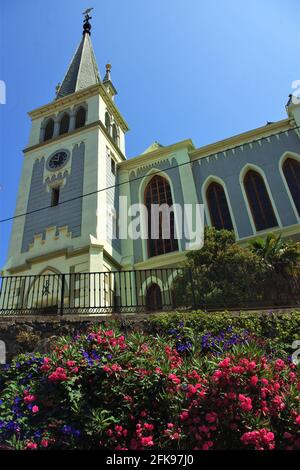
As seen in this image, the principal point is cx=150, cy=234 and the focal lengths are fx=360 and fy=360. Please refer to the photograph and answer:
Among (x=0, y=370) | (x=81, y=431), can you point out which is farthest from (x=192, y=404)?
(x=0, y=370)

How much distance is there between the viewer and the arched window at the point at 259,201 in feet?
53.9

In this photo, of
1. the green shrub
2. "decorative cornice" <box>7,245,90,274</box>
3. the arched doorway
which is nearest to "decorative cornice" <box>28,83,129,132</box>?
"decorative cornice" <box>7,245,90,274</box>

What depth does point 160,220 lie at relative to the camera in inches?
730

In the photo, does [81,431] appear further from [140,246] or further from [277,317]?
[140,246]

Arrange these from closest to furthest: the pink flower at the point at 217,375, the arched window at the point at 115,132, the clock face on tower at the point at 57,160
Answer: the pink flower at the point at 217,375
the clock face on tower at the point at 57,160
the arched window at the point at 115,132

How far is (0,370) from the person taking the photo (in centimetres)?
589

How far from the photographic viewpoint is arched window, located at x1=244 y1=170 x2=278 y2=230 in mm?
16434

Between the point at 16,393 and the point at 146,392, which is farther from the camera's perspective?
the point at 16,393

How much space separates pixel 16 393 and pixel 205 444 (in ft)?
8.78

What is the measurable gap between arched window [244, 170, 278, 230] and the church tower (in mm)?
6777

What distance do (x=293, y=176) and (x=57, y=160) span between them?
1239cm

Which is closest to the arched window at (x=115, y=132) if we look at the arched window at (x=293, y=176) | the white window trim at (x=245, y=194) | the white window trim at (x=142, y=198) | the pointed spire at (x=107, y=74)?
the pointed spire at (x=107, y=74)

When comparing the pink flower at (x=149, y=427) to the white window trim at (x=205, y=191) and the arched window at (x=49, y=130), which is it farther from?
the arched window at (x=49, y=130)

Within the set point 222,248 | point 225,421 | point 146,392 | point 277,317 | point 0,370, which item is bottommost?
point 225,421
